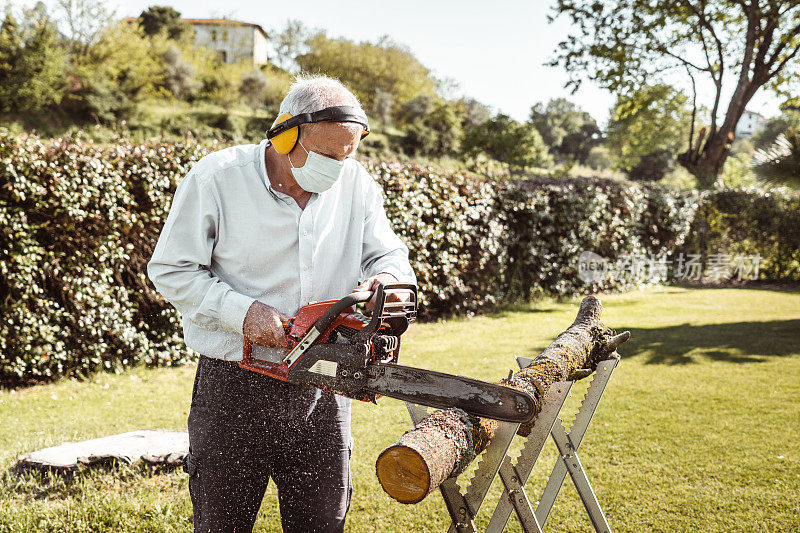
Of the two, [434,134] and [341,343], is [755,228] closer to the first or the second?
[341,343]

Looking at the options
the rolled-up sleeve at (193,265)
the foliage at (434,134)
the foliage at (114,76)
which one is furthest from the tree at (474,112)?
the rolled-up sleeve at (193,265)

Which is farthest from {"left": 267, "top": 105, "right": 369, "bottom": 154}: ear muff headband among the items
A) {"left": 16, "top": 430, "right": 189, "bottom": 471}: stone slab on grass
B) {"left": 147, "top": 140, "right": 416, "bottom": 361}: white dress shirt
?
{"left": 16, "top": 430, "right": 189, "bottom": 471}: stone slab on grass

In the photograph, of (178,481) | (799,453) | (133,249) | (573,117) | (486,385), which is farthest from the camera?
(573,117)

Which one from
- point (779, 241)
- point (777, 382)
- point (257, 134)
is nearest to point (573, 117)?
point (257, 134)

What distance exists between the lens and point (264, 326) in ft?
5.54

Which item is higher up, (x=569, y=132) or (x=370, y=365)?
(x=569, y=132)

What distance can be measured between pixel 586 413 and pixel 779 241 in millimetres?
14757

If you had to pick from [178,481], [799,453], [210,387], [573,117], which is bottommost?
[178,481]

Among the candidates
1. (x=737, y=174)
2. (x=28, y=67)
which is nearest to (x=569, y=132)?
(x=737, y=174)

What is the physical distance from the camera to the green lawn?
3254 mm

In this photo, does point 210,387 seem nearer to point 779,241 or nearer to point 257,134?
point 779,241

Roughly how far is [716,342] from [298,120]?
761cm

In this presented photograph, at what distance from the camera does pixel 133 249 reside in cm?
566

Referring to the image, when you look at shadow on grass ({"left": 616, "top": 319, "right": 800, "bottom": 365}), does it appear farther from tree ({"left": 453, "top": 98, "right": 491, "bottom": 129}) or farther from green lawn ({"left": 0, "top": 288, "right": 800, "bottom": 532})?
tree ({"left": 453, "top": 98, "right": 491, "bottom": 129})
